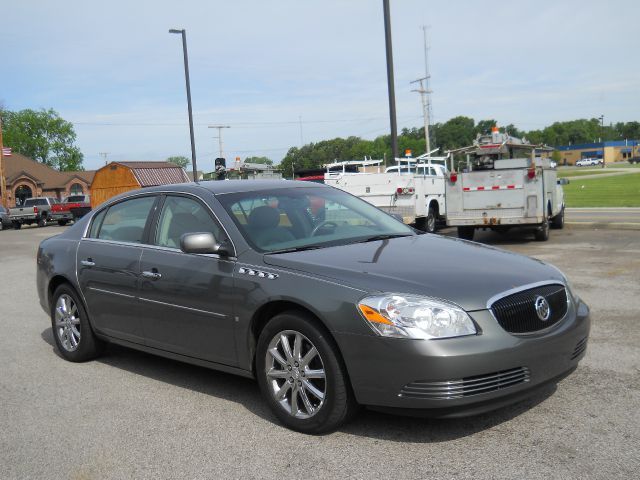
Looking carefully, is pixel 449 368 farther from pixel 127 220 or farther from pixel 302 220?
pixel 127 220

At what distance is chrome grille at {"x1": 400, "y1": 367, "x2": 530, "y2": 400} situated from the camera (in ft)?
12.4

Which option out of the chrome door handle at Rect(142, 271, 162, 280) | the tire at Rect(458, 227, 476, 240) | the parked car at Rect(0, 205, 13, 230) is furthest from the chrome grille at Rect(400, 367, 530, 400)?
the parked car at Rect(0, 205, 13, 230)

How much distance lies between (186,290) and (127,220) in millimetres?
1312

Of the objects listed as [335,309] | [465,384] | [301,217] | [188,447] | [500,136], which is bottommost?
[188,447]

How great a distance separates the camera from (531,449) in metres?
3.82

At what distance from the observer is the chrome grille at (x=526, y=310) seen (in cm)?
396

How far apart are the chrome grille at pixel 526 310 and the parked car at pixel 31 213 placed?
41612 millimetres

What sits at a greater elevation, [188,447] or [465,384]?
[465,384]

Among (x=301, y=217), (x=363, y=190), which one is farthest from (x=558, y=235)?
(x=301, y=217)

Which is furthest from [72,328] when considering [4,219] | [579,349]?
[4,219]

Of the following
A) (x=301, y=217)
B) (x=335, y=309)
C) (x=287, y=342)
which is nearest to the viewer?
(x=335, y=309)

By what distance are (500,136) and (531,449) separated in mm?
13112

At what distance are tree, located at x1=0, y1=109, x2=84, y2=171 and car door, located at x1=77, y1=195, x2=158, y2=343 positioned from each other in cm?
11001

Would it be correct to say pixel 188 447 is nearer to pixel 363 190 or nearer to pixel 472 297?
pixel 472 297
